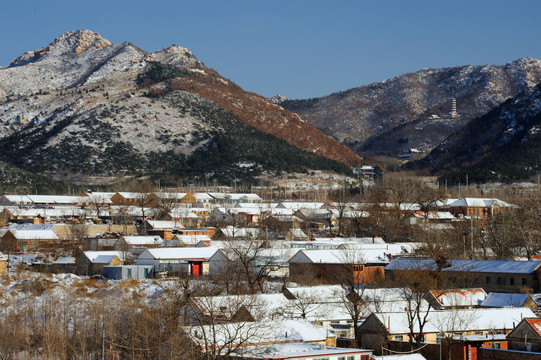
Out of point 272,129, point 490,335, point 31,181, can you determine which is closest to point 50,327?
point 490,335

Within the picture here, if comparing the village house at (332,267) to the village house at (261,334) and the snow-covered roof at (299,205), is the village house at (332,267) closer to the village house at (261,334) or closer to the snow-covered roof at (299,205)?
the village house at (261,334)

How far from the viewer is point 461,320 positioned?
38.6 m

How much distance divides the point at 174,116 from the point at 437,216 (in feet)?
227

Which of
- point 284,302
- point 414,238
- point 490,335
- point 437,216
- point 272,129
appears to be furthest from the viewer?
point 272,129

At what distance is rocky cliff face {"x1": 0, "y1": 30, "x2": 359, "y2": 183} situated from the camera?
141625 mm

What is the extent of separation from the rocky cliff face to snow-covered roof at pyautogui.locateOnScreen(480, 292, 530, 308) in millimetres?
98661

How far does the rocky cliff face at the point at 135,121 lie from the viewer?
142m

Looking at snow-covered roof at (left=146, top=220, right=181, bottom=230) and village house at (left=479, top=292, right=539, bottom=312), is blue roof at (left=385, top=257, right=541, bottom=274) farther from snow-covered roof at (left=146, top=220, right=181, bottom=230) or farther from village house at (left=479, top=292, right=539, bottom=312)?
snow-covered roof at (left=146, top=220, right=181, bottom=230)

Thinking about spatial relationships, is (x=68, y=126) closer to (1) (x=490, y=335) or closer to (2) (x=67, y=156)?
(2) (x=67, y=156)

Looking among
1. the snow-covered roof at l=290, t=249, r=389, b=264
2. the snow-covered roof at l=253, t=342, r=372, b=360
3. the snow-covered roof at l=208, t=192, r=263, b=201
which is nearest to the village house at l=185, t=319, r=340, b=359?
the snow-covered roof at l=253, t=342, r=372, b=360

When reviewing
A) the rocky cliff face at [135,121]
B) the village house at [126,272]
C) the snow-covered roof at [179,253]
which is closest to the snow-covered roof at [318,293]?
the village house at [126,272]

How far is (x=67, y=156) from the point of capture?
140m

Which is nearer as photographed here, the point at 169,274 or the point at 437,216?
the point at 169,274

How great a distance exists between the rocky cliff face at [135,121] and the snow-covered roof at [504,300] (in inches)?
3884
